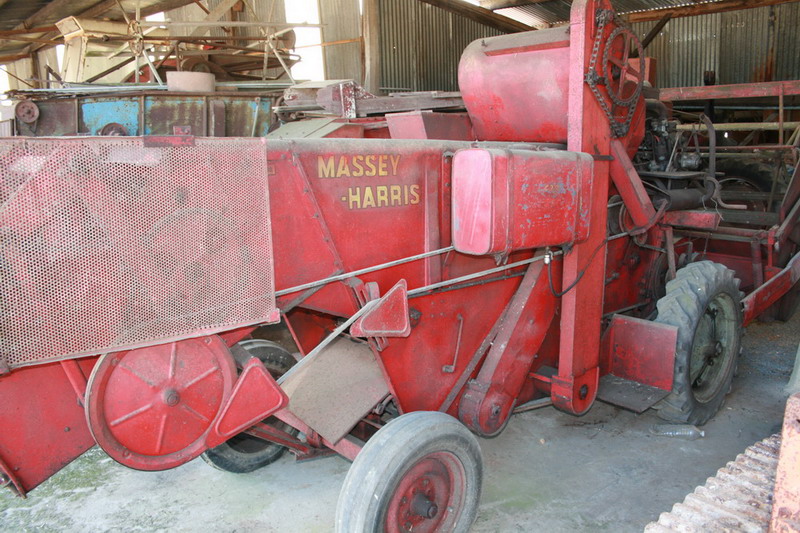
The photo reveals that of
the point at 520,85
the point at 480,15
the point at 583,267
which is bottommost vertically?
the point at 583,267

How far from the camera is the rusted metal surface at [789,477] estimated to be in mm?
1597

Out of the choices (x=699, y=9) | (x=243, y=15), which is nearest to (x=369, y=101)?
(x=243, y=15)

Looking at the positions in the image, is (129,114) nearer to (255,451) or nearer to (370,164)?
(255,451)

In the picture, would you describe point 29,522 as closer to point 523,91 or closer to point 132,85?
point 523,91

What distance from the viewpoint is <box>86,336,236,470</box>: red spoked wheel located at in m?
2.19

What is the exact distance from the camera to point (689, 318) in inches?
156

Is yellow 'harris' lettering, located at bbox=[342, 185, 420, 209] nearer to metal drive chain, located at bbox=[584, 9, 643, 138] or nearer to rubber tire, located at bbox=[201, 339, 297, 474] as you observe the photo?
metal drive chain, located at bbox=[584, 9, 643, 138]

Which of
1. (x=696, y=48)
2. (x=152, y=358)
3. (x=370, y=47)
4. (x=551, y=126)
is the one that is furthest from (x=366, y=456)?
(x=696, y=48)

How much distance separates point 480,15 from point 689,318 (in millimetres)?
12218

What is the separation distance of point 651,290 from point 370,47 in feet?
29.3

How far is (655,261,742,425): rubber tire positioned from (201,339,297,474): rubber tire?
2.37 metres

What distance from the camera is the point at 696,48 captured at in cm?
1447

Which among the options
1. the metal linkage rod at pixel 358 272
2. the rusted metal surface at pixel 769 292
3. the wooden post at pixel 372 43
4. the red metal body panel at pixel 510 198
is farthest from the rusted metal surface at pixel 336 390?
the wooden post at pixel 372 43

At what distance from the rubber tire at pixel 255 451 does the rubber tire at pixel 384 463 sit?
4.34 feet
